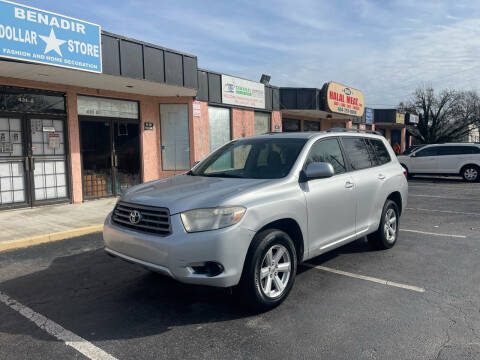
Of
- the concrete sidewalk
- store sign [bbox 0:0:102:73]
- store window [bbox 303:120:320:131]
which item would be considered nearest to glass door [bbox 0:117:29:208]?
the concrete sidewalk

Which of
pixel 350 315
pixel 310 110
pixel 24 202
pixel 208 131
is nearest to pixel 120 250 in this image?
pixel 350 315

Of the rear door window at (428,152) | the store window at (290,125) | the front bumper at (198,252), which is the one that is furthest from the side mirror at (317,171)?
the rear door window at (428,152)

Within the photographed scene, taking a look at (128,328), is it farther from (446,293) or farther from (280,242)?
(446,293)

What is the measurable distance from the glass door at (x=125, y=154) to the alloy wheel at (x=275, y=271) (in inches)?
341

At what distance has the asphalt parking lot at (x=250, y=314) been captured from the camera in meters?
3.12

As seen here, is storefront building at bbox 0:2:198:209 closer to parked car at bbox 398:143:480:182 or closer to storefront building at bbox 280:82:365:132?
storefront building at bbox 280:82:365:132

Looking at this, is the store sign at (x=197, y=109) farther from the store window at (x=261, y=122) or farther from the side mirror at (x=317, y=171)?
the side mirror at (x=317, y=171)

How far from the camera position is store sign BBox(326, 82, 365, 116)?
18922mm

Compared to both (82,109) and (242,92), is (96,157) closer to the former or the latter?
(82,109)

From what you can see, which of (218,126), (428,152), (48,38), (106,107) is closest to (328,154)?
(48,38)

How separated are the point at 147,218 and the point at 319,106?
52.3ft

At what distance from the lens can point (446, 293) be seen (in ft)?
13.9

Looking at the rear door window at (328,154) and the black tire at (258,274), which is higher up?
the rear door window at (328,154)

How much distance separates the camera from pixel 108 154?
11.4 m
